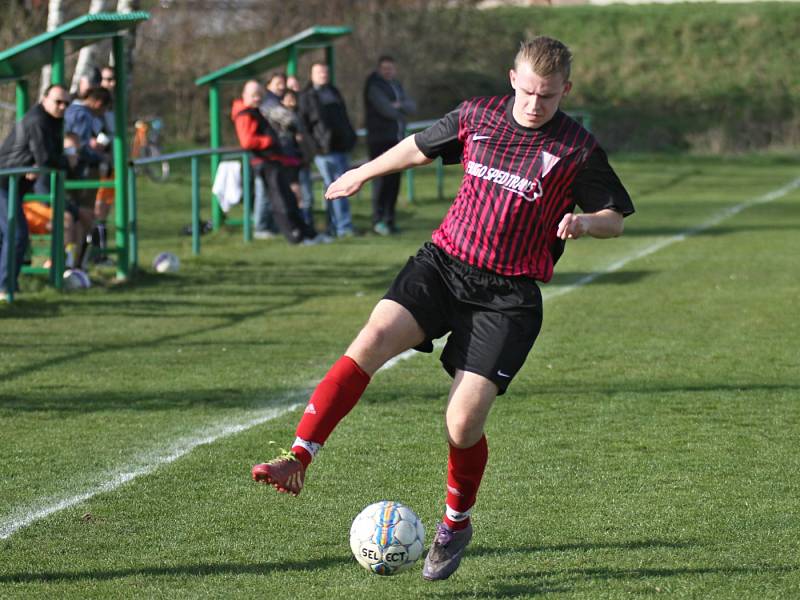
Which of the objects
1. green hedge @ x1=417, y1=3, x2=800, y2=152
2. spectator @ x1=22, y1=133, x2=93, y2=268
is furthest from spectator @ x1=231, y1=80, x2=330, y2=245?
green hedge @ x1=417, y1=3, x2=800, y2=152

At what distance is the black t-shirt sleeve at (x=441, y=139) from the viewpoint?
5.17 meters

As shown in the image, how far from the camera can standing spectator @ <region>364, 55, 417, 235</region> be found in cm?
1758

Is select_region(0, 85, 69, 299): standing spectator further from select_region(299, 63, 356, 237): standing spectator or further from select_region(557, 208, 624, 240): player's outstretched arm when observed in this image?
select_region(557, 208, 624, 240): player's outstretched arm

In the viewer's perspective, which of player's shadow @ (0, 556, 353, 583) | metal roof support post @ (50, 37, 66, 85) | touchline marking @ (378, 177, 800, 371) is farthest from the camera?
metal roof support post @ (50, 37, 66, 85)

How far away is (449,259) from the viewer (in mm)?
5121

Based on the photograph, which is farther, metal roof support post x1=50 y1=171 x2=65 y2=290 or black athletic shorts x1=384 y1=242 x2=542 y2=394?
metal roof support post x1=50 y1=171 x2=65 y2=290

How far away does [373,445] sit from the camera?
22.7 feet

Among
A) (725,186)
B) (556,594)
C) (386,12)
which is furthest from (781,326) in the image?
(386,12)

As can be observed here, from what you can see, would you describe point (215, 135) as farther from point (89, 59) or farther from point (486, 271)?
point (486, 271)

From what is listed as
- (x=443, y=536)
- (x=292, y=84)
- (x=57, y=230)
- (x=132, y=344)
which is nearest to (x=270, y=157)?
(x=292, y=84)

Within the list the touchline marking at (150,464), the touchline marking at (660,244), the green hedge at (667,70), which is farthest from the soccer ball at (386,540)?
the green hedge at (667,70)

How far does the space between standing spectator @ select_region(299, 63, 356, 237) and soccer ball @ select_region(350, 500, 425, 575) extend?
12.6 meters

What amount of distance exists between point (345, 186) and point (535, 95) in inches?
31.2

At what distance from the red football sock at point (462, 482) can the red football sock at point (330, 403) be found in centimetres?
44
